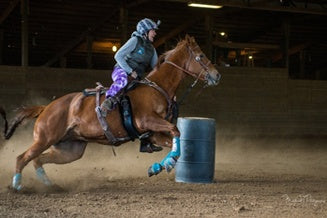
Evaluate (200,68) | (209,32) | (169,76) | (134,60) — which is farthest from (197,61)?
(209,32)

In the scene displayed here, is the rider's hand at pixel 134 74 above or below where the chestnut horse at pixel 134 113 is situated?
above

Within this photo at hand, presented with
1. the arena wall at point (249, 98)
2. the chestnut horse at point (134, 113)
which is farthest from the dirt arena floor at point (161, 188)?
the arena wall at point (249, 98)

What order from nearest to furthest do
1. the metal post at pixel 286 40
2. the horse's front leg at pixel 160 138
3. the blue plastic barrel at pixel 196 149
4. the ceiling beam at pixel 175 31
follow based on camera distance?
the horse's front leg at pixel 160 138, the blue plastic barrel at pixel 196 149, the metal post at pixel 286 40, the ceiling beam at pixel 175 31

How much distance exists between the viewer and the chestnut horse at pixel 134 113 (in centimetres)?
726

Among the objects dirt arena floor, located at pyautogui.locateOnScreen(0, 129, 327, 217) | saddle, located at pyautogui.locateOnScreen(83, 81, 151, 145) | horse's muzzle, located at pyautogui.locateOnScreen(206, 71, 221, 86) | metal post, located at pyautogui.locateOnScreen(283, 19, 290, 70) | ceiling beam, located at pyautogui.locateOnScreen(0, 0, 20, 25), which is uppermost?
ceiling beam, located at pyautogui.locateOnScreen(0, 0, 20, 25)

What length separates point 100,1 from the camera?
18266 mm

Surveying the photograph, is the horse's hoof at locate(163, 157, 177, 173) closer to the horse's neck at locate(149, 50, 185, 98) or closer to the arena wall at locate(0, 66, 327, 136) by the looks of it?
the horse's neck at locate(149, 50, 185, 98)

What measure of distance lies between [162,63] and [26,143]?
5971 millimetres

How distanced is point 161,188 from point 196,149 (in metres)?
1.01

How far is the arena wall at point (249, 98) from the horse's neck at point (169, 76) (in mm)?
7949

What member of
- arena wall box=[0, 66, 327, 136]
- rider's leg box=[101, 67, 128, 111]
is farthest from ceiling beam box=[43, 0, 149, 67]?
rider's leg box=[101, 67, 128, 111]

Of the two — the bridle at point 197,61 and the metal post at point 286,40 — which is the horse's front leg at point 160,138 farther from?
the metal post at point 286,40

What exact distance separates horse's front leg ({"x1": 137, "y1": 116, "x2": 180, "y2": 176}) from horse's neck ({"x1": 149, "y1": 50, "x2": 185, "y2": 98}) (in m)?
0.50

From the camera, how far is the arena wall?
15422 millimetres
